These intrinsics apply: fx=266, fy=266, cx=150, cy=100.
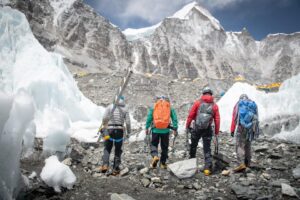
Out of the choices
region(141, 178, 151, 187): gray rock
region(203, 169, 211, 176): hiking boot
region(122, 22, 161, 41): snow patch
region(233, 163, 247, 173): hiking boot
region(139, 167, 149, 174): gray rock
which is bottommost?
region(141, 178, 151, 187): gray rock

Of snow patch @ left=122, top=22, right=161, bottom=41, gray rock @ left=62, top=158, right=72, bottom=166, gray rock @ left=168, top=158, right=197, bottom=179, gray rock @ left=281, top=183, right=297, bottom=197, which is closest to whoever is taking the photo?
gray rock @ left=281, top=183, right=297, bottom=197

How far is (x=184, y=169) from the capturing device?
254 inches

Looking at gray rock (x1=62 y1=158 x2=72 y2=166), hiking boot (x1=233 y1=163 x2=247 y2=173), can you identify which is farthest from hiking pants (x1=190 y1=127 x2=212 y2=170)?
gray rock (x1=62 y1=158 x2=72 y2=166)

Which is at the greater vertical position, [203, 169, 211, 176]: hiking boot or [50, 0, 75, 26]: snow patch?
[50, 0, 75, 26]: snow patch

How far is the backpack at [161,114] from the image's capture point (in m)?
6.93

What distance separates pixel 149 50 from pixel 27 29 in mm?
112550

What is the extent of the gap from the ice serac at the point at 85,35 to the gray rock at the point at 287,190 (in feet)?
251

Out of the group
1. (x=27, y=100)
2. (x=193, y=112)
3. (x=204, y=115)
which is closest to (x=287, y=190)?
(x=204, y=115)


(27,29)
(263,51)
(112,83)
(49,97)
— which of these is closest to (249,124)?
(49,97)

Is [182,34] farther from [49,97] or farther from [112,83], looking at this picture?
[49,97]

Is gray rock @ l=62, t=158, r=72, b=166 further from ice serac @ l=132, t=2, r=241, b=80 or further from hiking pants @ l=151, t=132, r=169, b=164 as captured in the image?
ice serac @ l=132, t=2, r=241, b=80

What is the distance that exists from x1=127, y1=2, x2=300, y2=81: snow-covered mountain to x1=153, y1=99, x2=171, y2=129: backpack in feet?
351

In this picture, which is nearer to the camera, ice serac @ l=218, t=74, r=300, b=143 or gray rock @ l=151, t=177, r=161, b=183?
gray rock @ l=151, t=177, r=161, b=183

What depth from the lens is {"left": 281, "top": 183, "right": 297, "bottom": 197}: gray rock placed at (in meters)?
5.10
